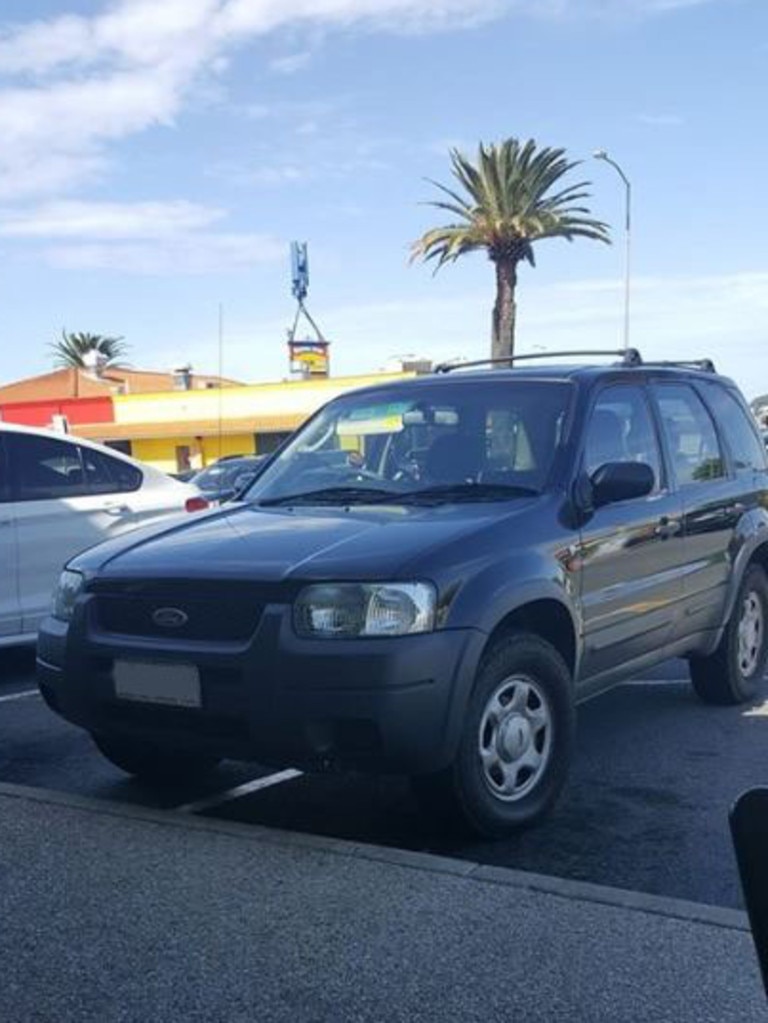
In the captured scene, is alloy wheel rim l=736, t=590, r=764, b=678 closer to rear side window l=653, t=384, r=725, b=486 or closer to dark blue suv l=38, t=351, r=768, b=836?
dark blue suv l=38, t=351, r=768, b=836

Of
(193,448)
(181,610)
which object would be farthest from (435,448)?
(193,448)

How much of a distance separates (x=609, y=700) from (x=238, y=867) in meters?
3.48

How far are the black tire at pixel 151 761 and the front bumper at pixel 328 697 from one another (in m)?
0.82

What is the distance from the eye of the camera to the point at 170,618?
4.39m

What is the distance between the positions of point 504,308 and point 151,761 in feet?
91.6

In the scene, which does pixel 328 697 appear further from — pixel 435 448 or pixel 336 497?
pixel 435 448

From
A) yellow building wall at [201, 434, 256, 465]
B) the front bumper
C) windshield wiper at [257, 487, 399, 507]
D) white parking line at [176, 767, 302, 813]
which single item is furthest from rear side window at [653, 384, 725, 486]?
yellow building wall at [201, 434, 256, 465]

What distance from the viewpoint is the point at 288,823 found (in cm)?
482

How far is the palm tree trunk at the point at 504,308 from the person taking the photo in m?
32.0

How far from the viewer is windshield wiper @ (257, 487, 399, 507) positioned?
16.8 ft

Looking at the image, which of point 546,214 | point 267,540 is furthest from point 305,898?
point 546,214

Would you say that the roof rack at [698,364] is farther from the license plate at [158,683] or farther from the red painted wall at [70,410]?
the red painted wall at [70,410]

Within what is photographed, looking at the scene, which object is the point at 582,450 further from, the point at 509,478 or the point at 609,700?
the point at 609,700

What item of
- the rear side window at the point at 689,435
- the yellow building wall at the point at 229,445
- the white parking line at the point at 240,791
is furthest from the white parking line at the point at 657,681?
the yellow building wall at the point at 229,445
